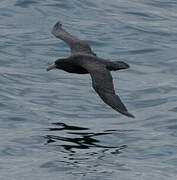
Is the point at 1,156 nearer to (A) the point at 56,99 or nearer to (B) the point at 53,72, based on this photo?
(A) the point at 56,99

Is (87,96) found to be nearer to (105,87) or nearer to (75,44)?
(75,44)

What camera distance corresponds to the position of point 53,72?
19.9 m

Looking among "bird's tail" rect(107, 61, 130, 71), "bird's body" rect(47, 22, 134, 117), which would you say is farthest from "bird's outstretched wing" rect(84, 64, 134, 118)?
"bird's tail" rect(107, 61, 130, 71)

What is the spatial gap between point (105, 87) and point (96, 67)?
0.98 metres

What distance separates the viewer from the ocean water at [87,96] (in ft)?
44.3

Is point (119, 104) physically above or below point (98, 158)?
above

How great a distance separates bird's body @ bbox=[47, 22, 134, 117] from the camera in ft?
44.9

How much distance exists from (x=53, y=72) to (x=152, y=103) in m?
3.03

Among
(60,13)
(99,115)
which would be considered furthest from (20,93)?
(60,13)

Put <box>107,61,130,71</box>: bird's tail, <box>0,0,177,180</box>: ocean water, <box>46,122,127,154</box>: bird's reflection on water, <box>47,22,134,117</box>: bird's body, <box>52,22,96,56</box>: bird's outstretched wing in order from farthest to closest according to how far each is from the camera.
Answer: <box>52,22,96,56</box>: bird's outstretched wing < <box>107,61,130,71</box>: bird's tail < <box>46,122,127,154</box>: bird's reflection on water < <box>47,22,134,117</box>: bird's body < <box>0,0,177,180</box>: ocean water

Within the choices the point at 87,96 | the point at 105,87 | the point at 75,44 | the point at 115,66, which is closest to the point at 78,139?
the point at 105,87

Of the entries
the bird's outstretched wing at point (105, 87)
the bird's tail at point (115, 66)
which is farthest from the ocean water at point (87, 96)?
the bird's tail at point (115, 66)

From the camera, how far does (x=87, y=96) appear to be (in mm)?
18062

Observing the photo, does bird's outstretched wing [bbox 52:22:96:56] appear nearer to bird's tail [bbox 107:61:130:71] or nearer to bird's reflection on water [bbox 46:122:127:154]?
bird's tail [bbox 107:61:130:71]
